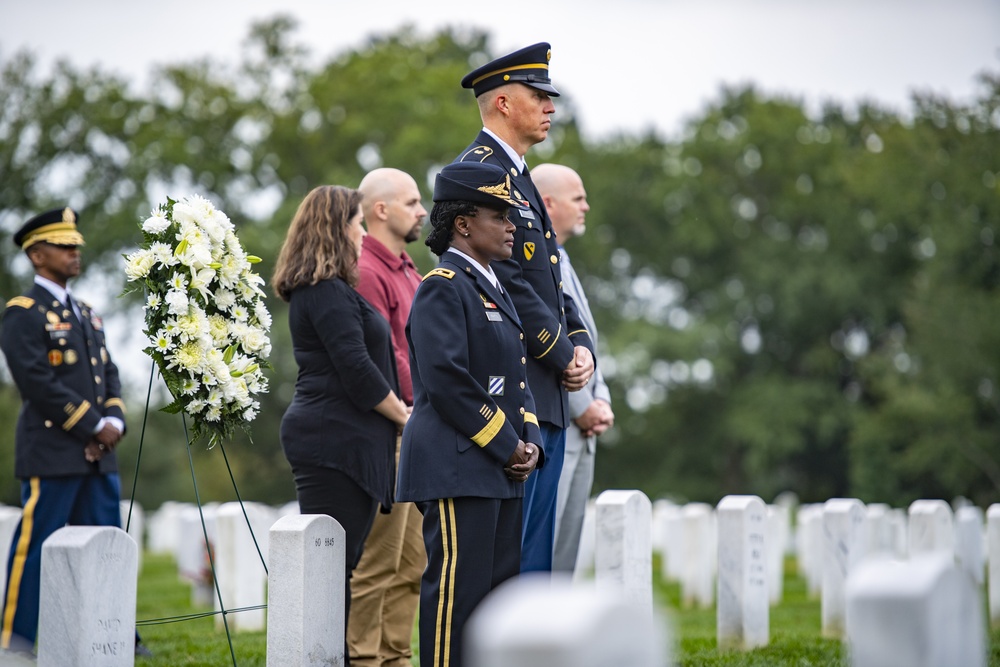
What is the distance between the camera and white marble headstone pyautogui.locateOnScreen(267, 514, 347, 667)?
4.57m

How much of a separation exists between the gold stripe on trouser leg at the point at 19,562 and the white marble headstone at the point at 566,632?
5.00 meters

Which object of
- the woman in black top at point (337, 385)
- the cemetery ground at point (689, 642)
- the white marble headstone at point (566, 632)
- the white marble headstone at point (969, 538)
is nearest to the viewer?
the white marble headstone at point (566, 632)

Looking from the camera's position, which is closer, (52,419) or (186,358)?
(186,358)

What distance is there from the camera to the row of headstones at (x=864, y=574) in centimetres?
265

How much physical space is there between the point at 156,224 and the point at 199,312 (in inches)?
16.4

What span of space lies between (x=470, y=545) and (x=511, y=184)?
1633mm

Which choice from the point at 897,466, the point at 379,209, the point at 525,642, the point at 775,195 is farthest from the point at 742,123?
the point at 525,642

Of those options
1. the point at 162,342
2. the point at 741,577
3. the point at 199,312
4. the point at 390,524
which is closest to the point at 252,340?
the point at 199,312

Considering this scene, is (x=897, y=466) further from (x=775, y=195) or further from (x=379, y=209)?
(x=379, y=209)

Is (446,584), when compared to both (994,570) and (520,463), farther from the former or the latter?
(994,570)

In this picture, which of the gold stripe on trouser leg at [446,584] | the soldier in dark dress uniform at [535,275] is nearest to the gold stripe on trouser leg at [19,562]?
the soldier in dark dress uniform at [535,275]

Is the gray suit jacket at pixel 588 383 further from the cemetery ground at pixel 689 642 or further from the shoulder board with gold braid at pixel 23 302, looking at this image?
the shoulder board with gold braid at pixel 23 302

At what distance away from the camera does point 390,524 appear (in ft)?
19.5

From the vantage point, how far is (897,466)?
27.1 meters
